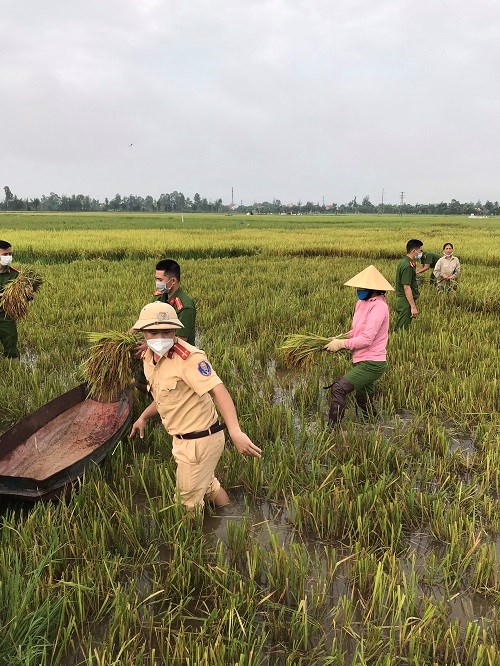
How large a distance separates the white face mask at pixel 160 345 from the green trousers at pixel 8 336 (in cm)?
353

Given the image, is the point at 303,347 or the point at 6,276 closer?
the point at 303,347

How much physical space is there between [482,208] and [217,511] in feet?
408

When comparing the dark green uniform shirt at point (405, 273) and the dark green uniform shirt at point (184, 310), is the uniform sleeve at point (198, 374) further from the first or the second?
the dark green uniform shirt at point (405, 273)

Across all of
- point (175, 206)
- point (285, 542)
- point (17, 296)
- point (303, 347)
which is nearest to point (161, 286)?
point (303, 347)

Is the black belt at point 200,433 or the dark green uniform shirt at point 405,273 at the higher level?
the dark green uniform shirt at point 405,273

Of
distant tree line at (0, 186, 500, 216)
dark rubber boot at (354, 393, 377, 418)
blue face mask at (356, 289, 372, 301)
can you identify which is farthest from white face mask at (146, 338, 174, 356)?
distant tree line at (0, 186, 500, 216)

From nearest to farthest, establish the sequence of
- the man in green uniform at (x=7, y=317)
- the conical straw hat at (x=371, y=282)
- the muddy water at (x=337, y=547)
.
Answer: the muddy water at (x=337, y=547) → the conical straw hat at (x=371, y=282) → the man in green uniform at (x=7, y=317)

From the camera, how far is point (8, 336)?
498 centimetres

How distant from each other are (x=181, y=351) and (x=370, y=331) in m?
1.76

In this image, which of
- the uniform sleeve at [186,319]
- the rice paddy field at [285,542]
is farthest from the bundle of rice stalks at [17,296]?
the uniform sleeve at [186,319]

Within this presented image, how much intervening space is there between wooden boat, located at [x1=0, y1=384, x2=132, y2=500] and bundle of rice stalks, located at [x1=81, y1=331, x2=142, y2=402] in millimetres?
168

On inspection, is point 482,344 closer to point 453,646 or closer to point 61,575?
point 453,646

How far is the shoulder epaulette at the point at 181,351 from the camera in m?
2.13

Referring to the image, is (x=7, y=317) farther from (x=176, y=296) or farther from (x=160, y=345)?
(x=160, y=345)
